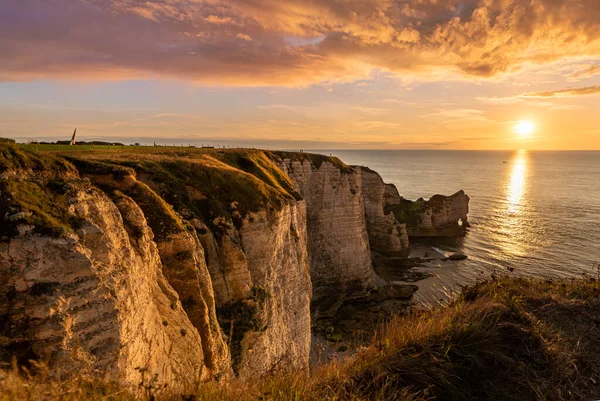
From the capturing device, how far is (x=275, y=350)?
58.3ft

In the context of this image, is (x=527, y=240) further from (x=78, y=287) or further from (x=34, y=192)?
(x=34, y=192)

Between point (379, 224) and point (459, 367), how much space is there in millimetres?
48332

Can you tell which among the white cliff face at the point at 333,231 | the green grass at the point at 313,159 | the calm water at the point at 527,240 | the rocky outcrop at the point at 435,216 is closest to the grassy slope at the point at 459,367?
the calm water at the point at 527,240

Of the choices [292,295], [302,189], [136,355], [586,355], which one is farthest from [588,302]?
[302,189]

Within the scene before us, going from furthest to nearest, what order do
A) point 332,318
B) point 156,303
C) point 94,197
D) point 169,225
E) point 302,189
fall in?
point 302,189, point 332,318, point 169,225, point 156,303, point 94,197

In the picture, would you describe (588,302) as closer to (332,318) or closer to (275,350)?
(275,350)

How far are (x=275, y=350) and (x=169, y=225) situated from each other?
33.2 ft

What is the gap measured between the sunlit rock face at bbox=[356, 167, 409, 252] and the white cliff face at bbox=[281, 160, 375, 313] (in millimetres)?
12198

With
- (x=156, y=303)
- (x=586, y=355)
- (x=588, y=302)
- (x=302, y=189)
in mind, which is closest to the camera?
(x=586, y=355)

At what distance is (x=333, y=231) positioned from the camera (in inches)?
1551

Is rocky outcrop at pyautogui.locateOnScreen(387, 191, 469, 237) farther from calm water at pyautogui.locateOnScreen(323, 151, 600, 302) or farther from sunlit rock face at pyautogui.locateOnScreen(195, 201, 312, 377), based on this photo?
sunlit rock face at pyautogui.locateOnScreen(195, 201, 312, 377)

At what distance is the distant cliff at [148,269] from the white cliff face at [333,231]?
42.3 feet

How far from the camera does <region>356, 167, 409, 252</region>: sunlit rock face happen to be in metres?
52.5

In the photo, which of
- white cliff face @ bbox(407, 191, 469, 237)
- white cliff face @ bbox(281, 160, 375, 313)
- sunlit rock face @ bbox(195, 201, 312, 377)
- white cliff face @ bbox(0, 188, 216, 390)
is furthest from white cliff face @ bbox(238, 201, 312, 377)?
white cliff face @ bbox(407, 191, 469, 237)
